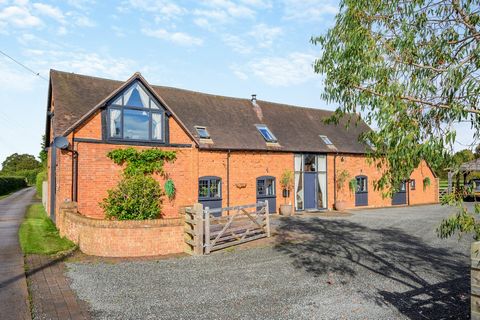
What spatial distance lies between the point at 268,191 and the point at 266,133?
11.6 feet

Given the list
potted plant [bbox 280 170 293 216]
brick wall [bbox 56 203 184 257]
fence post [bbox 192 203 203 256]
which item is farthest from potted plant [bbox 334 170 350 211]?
brick wall [bbox 56 203 184 257]

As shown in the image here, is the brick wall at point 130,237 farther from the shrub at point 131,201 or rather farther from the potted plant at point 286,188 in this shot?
the potted plant at point 286,188

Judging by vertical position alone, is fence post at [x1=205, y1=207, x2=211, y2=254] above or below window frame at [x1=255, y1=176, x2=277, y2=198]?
below

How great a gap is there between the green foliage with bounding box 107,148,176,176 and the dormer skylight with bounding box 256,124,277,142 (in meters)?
6.52

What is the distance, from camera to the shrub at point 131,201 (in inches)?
484

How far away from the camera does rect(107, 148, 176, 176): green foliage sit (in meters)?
15.2

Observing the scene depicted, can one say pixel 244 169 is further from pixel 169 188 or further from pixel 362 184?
pixel 362 184

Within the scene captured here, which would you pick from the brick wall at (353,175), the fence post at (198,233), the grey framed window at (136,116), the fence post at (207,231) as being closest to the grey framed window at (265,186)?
the brick wall at (353,175)

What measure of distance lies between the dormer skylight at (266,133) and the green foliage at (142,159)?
652cm

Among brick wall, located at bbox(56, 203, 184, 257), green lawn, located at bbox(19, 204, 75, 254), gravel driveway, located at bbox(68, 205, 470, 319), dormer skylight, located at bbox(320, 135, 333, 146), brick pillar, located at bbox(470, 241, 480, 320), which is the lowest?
gravel driveway, located at bbox(68, 205, 470, 319)

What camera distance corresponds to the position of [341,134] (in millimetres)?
25750

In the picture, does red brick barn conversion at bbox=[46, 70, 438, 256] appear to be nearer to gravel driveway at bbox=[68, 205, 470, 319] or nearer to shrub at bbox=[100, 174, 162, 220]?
shrub at bbox=[100, 174, 162, 220]

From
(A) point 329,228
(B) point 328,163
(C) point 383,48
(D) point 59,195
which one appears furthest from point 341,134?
(C) point 383,48

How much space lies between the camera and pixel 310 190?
22.4 m
